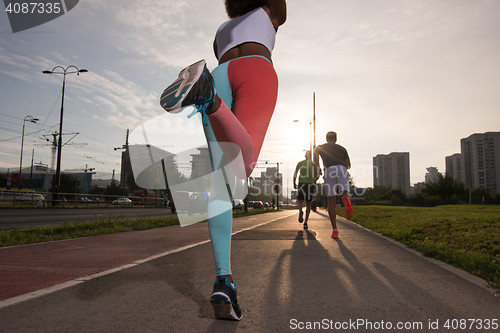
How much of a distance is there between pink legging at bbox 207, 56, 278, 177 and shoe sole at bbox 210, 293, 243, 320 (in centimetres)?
64

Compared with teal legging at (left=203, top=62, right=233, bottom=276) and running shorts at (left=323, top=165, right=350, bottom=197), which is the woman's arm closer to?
teal legging at (left=203, top=62, right=233, bottom=276)

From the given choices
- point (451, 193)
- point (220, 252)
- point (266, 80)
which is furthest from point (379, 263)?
point (451, 193)

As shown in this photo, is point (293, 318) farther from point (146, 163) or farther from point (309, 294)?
point (146, 163)

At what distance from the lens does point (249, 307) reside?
201 centimetres

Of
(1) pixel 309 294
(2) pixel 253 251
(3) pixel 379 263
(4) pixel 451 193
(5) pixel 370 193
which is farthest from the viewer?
(5) pixel 370 193

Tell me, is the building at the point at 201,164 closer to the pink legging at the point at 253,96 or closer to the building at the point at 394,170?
the pink legging at the point at 253,96

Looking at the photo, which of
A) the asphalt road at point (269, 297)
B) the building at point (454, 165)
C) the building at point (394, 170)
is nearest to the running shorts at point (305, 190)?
the asphalt road at point (269, 297)

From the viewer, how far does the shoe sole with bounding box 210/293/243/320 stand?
64.8 inches

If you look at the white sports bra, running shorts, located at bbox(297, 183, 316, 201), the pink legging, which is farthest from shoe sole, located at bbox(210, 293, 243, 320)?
running shorts, located at bbox(297, 183, 316, 201)

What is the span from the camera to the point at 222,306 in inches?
65.2

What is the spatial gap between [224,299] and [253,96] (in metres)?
1.08

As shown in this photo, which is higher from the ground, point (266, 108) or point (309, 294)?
point (266, 108)

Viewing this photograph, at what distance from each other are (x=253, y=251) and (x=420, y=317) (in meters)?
2.37

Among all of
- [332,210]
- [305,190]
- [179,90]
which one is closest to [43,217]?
[305,190]
